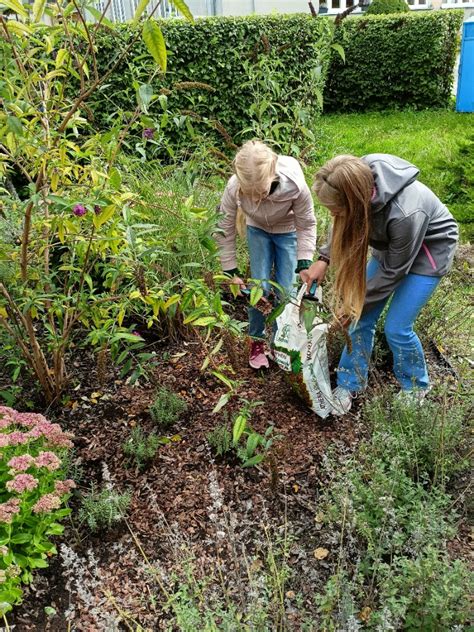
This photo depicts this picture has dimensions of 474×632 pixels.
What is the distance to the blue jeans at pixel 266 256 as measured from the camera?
3129mm

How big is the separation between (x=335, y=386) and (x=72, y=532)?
1.50 metres

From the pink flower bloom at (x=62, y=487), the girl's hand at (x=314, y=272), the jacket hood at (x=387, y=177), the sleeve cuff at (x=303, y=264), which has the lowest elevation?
the pink flower bloom at (x=62, y=487)

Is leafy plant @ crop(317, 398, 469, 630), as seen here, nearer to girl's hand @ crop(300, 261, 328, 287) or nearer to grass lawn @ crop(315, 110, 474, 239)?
girl's hand @ crop(300, 261, 328, 287)

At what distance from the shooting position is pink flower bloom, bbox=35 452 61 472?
2.01 m

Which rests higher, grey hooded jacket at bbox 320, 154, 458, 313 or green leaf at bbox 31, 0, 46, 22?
green leaf at bbox 31, 0, 46, 22

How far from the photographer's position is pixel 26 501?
6.57 ft

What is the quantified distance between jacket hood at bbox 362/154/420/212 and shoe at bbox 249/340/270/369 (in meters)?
1.09

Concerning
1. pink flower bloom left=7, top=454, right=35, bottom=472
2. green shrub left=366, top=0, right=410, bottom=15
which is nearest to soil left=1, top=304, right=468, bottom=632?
pink flower bloom left=7, top=454, right=35, bottom=472

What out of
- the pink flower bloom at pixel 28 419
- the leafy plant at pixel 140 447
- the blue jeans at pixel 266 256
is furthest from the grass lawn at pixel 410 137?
the pink flower bloom at pixel 28 419

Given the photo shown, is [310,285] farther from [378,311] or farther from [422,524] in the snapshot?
[422,524]

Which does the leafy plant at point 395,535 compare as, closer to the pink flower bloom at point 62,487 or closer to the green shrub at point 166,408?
the green shrub at point 166,408

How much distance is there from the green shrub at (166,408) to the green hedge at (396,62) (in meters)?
9.47

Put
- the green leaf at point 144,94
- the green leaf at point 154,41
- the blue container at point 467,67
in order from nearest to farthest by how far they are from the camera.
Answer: the green leaf at point 154,41, the green leaf at point 144,94, the blue container at point 467,67

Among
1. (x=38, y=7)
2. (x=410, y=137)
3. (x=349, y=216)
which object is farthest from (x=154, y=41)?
(x=410, y=137)
